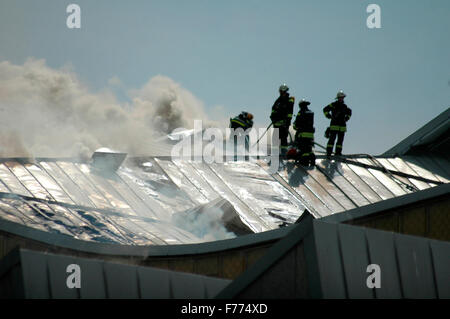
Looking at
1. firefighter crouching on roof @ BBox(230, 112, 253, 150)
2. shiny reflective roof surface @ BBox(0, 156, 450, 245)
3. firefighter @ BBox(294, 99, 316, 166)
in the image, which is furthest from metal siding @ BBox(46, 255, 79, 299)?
firefighter crouching on roof @ BBox(230, 112, 253, 150)

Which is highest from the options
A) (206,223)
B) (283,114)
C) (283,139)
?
(283,114)

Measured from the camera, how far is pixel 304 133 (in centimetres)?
1397

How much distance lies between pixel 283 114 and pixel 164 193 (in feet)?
15.4

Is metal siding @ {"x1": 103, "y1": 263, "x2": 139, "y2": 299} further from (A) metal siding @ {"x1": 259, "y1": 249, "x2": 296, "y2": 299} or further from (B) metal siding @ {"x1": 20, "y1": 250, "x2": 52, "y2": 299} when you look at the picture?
(A) metal siding @ {"x1": 259, "y1": 249, "x2": 296, "y2": 299}

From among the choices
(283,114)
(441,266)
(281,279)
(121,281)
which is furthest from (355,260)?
(283,114)

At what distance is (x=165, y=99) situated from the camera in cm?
3319

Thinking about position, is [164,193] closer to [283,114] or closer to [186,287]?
[283,114]

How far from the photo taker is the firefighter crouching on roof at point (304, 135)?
1396 cm

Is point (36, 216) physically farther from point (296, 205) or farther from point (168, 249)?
point (296, 205)

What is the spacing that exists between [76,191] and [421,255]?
7.46m

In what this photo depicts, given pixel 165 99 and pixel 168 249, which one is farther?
pixel 165 99

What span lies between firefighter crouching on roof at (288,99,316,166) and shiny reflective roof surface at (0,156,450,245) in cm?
29
